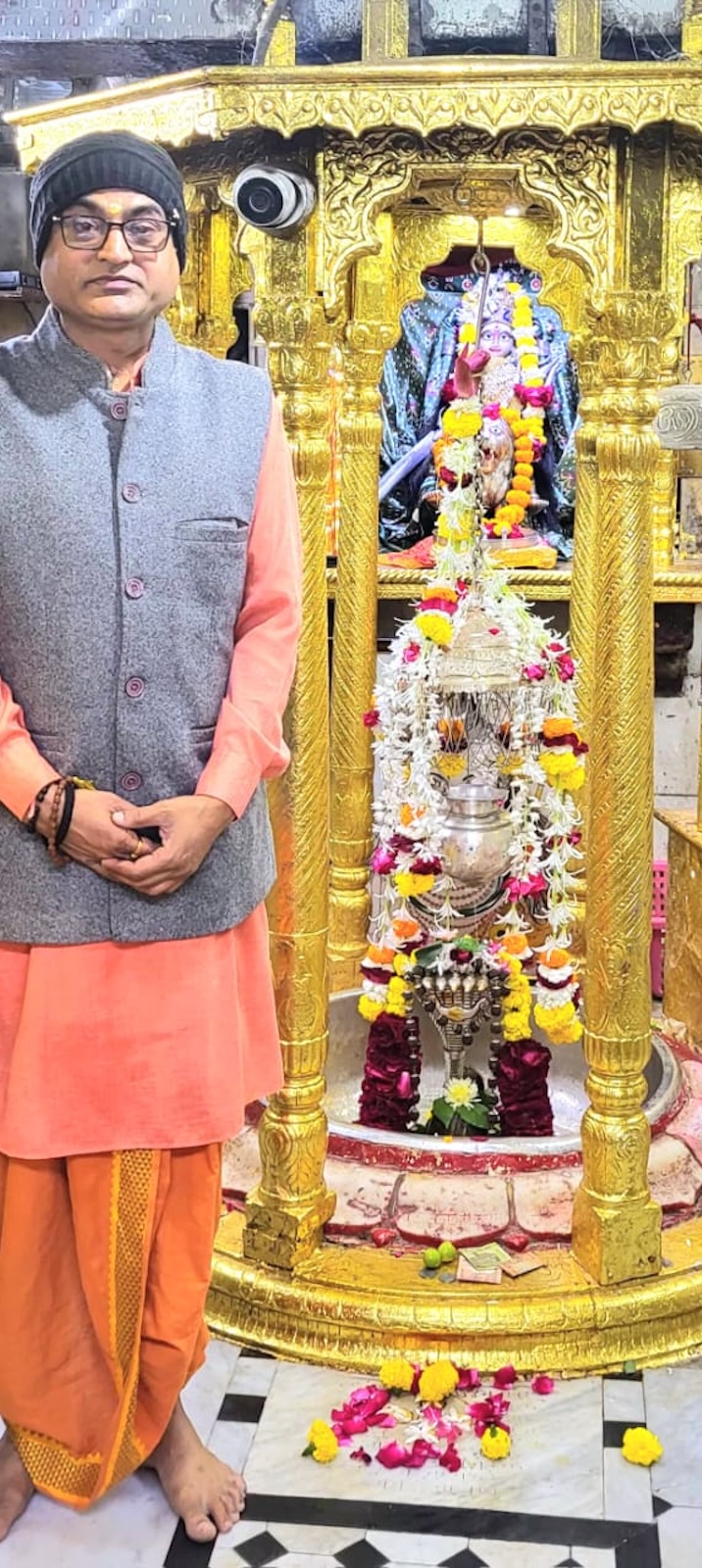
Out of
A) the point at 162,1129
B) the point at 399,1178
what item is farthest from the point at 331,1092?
the point at 162,1129

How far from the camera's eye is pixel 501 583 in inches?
152

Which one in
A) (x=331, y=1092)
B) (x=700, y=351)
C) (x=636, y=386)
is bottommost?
(x=331, y=1092)

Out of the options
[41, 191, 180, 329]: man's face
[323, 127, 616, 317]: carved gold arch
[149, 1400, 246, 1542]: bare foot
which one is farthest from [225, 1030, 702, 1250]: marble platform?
[41, 191, 180, 329]: man's face

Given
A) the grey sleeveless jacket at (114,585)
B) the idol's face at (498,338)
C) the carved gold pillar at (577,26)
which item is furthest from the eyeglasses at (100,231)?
the idol's face at (498,338)

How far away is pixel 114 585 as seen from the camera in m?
2.21

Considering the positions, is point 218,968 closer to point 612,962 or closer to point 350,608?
point 612,962

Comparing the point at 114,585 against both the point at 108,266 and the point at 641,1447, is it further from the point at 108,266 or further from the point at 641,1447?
the point at 641,1447

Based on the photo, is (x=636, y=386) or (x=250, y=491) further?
(x=636, y=386)

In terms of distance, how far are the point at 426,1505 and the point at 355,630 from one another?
8.22 feet

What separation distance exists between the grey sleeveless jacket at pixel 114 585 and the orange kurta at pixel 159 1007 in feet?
0.12

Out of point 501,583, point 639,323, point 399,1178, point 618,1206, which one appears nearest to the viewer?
point 639,323

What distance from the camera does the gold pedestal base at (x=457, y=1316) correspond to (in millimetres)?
2916

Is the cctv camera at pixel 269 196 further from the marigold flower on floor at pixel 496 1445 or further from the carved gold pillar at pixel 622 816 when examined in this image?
the marigold flower on floor at pixel 496 1445

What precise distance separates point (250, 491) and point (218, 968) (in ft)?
2.15
